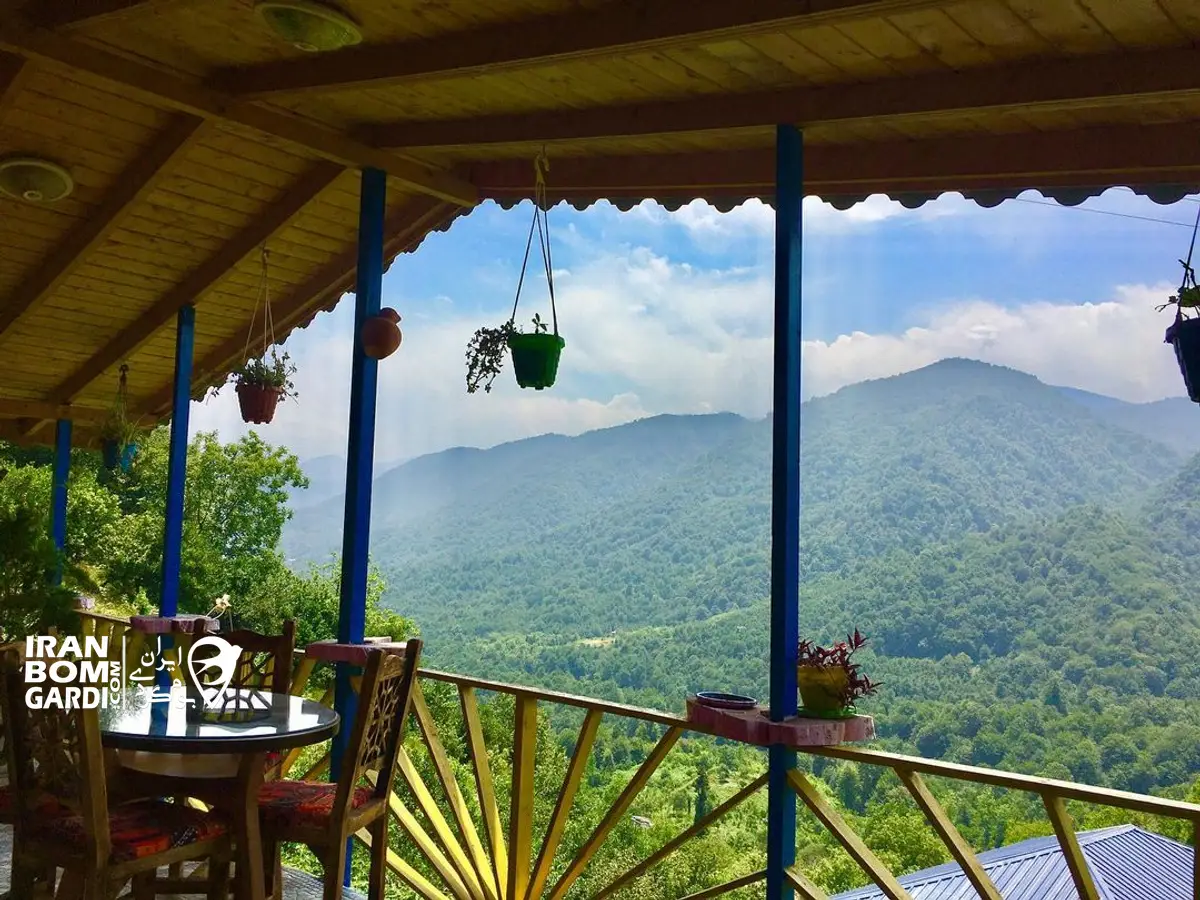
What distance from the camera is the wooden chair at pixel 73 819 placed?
2.52m

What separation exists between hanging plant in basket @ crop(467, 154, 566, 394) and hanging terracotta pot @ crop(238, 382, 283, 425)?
1.51 metres

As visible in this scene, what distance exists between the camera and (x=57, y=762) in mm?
2600

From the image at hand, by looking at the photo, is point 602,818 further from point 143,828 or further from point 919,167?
point 919,167

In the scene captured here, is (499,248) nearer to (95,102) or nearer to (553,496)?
(553,496)

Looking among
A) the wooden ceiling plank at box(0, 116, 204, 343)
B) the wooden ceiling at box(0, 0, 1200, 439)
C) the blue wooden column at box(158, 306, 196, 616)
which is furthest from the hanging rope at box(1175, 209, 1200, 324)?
the blue wooden column at box(158, 306, 196, 616)

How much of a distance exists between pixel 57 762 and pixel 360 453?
1899 millimetres

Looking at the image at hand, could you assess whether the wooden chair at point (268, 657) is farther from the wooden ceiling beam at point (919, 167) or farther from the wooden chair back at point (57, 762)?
the wooden ceiling beam at point (919, 167)

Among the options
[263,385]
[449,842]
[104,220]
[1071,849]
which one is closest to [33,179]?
[104,220]

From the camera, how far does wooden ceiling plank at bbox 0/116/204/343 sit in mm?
4180

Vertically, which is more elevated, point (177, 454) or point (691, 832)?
point (177, 454)

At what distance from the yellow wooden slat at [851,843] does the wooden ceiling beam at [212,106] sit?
282cm

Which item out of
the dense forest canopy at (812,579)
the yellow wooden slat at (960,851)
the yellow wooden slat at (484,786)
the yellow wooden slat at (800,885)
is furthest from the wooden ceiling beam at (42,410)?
the dense forest canopy at (812,579)

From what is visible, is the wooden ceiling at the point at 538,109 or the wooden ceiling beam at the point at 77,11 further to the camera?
the wooden ceiling beam at the point at 77,11

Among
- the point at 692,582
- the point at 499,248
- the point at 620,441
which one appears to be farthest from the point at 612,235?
the point at 692,582
